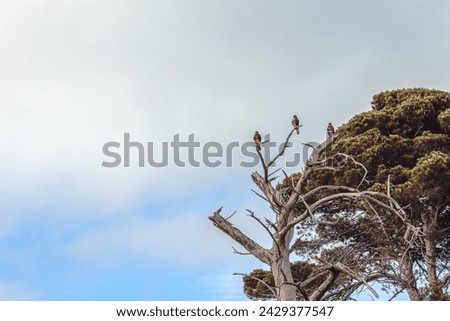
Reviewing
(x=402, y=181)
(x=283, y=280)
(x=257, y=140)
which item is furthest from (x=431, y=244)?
(x=257, y=140)

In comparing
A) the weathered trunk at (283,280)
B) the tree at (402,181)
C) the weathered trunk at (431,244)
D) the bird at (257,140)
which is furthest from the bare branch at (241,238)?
the weathered trunk at (431,244)

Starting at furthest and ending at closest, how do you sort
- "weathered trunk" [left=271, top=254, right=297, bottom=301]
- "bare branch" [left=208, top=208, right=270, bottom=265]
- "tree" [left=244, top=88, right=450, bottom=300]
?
1. "tree" [left=244, top=88, right=450, bottom=300]
2. "bare branch" [left=208, top=208, right=270, bottom=265]
3. "weathered trunk" [left=271, top=254, right=297, bottom=301]

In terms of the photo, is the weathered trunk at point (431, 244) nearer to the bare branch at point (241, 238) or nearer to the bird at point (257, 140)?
the bare branch at point (241, 238)

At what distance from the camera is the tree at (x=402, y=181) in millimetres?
19234

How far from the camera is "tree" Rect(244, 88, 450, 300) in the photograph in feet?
63.1

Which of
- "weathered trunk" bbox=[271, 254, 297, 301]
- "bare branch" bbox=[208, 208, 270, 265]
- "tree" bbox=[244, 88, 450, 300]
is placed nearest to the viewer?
"weathered trunk" bbox=[271, 254, 297, 301]

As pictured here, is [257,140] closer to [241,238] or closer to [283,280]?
[241,238]

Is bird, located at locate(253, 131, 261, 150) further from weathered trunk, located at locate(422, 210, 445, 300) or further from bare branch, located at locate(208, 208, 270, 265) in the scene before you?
weathered trunk, located at locate(422, 210, 445, 300)

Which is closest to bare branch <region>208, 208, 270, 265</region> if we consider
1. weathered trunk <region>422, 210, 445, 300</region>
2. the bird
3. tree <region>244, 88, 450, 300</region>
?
the bird

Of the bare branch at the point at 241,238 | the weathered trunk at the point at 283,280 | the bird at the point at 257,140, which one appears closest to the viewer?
the bird at the point at 257,140
